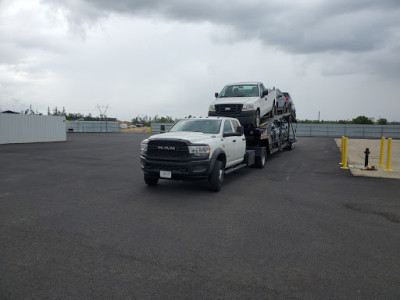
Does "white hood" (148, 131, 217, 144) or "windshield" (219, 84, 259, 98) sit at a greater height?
"windshield" (219, 84, 259, 98)

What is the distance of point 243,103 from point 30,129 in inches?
930

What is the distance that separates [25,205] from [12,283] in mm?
3662

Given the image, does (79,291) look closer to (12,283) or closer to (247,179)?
(12,283)

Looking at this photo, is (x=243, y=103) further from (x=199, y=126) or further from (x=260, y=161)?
(x=199, y=126)

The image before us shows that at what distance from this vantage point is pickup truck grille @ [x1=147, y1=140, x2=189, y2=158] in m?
7.66

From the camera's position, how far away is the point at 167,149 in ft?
25.6

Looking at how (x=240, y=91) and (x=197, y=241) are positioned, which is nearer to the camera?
(x=197, y=241)

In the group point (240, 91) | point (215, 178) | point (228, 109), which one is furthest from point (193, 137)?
point (240, 91)

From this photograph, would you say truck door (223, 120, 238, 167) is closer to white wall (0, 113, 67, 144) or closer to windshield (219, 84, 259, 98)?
windshield (219, 84, 259, 98)

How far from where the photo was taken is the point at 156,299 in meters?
3.13

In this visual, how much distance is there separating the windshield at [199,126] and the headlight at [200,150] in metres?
1.25

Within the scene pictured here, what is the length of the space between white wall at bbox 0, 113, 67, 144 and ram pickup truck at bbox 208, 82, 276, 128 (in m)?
21.3

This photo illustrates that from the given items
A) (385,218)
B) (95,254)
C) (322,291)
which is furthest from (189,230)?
(385,218)

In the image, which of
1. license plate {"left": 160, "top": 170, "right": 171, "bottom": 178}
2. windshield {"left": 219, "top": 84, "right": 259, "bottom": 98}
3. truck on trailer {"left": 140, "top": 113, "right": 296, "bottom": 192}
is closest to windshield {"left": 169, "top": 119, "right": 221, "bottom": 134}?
truck on trailer {"left": 140, "top": 113, "right": 296, "bottom": 192}
